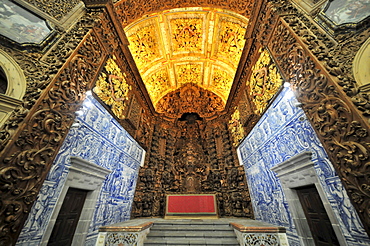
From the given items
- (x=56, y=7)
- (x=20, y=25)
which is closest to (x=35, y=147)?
(x=20, y=25)

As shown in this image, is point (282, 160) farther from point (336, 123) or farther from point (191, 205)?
point (191, 205)

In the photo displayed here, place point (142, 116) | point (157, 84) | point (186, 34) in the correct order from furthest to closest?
point (157, 84) < point (142, 116) < point (186, 34)

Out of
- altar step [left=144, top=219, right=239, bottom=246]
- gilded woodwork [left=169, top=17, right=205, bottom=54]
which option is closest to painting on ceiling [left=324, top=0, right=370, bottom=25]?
gilded woodwork [left=169, top=17, right=205, bottom=54]

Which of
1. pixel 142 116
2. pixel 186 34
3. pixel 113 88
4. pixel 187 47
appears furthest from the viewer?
pixel 187 47

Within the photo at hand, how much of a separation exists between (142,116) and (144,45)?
3.77 m

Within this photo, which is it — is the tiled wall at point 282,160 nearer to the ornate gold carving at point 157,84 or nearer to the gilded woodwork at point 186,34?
the gilded woodwork at point 186,34

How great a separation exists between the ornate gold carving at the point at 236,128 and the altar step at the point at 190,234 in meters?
4.03

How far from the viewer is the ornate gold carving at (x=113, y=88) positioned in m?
4.39

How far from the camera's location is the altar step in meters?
3.87

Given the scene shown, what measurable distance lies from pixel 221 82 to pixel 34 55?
878 cm

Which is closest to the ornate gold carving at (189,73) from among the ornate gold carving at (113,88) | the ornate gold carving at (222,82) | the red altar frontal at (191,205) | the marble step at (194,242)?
the ornate gold carving at (222,82)

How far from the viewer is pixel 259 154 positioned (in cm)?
519

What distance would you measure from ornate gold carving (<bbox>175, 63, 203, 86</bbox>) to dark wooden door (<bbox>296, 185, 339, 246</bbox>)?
8.49 metres

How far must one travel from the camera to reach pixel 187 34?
7574mm
